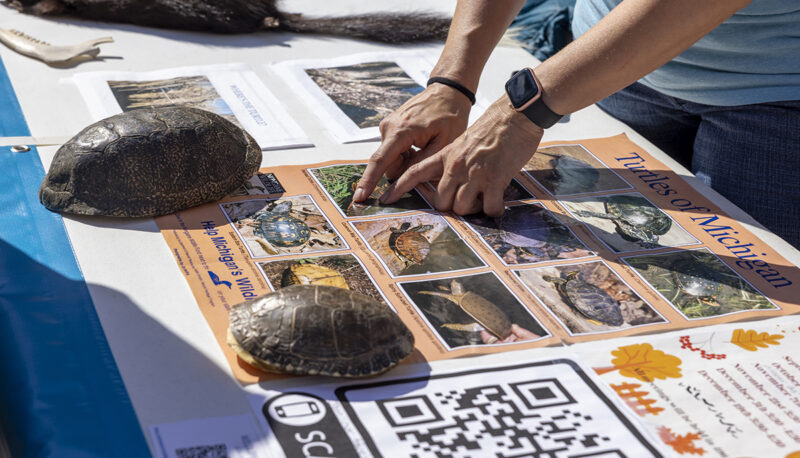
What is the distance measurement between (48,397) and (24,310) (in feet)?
0.68

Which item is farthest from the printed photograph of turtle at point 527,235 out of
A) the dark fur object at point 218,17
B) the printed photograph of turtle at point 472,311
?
the dark fur object at point 218,17

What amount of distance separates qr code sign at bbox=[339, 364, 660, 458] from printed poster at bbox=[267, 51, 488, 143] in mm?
892

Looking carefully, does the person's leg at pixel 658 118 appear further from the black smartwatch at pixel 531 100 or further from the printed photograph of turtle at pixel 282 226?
the printed photograph of turtle at pixel 282 226

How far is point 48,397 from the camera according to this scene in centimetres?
100

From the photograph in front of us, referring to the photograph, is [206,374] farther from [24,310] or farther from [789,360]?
[789,360]

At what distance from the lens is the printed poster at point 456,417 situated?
95 cm

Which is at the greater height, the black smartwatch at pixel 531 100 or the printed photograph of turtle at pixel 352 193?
the black smartwatch at pixel 531 100

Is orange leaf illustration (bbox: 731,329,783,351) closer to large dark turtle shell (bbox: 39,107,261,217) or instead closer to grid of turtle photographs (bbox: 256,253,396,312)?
grid of turtle photographs (bbox: 256,253,396,312)

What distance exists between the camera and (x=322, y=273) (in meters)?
1.29

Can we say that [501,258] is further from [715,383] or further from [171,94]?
[171,94]

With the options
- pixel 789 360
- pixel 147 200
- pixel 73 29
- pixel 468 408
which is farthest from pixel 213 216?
pixel 73 29

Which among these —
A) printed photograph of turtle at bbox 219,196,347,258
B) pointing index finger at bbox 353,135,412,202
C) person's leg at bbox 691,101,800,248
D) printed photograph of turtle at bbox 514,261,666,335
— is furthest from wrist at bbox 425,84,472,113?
person's leg at bbox 691,101,800,248

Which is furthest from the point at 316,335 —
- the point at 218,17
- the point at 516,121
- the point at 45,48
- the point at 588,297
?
the point at 218,17

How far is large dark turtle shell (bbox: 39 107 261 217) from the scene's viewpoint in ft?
4.52
